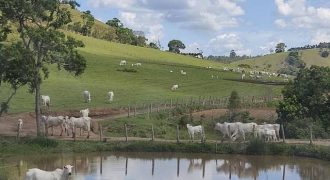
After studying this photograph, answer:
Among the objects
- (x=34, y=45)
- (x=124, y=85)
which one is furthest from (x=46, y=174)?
(x=124, y=85)

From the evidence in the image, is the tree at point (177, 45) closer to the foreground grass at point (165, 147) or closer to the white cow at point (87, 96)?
the white cow at point (87, 96)

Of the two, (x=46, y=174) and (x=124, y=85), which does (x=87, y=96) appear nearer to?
(x=124, y=85)

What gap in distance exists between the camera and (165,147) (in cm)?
3828

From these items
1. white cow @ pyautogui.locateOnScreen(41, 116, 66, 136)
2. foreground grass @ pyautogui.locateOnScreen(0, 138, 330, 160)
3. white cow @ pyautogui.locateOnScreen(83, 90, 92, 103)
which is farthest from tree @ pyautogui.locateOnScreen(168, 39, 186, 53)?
foreground grass @ pyautogui.locateOnScreen(0, 138, 330, 160)

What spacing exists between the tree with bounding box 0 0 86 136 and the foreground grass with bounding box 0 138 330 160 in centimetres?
253

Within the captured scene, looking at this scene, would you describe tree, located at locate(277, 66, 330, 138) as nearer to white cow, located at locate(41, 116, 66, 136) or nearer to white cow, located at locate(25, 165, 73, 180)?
white cow, located at locate(41, 116, 66, 136)

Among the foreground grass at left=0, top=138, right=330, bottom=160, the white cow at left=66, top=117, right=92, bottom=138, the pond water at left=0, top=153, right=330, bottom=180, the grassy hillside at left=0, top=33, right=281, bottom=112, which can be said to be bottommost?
the pond water at left=0, top=153, right=330, bottom=180

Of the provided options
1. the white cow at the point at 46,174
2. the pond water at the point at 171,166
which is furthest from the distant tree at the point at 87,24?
the white cow at the point at 46,174

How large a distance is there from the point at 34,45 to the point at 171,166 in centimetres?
1309

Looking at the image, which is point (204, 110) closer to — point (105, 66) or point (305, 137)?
point (305, 137)

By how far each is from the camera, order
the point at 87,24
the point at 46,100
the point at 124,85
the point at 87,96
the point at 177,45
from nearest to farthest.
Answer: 1. the point at 46,100
2. the point at 87,96
3. the point at 124,85
4. the point at 87,24
5. the point at 177,45

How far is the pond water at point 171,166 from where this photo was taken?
97.9 feet

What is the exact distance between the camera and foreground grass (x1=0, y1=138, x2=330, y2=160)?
36.1 meters

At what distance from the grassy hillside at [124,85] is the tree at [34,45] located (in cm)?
1314
